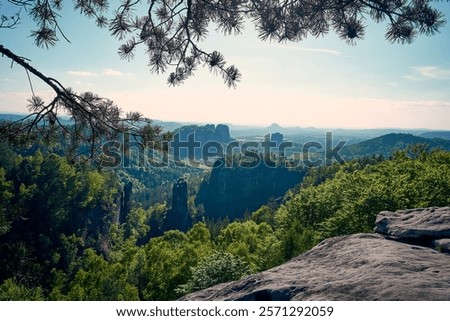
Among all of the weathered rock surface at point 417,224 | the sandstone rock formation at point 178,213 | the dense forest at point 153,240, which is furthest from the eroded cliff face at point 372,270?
the sandstone rock formation at point 178,213

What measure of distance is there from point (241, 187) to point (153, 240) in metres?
112

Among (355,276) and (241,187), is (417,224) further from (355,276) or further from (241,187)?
(241,187)

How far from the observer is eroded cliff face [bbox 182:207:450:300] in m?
4.61

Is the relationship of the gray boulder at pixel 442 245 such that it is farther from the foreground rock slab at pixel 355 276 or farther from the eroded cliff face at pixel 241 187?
the eroded cliff face at pixel 241 187

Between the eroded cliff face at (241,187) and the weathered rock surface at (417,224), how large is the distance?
472 feet

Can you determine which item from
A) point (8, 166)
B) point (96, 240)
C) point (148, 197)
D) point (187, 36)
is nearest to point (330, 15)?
point (187, 36)

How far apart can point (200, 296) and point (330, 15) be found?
562 centimetres

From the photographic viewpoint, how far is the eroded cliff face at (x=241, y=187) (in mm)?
156625

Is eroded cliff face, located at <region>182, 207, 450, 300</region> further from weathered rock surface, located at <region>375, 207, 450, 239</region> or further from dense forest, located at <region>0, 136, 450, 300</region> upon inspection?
dense forest, located at <region>0, 136, 450, 300</region>

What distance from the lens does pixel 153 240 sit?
52.8m

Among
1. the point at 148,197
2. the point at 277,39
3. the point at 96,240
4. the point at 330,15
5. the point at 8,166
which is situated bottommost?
the point at 148,197

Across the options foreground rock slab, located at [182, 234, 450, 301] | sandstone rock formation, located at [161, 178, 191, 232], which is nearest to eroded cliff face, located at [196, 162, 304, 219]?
sandstone rock formation, located at [161, 178, 191, 232]

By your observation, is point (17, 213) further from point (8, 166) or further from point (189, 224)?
point (189, 224)
